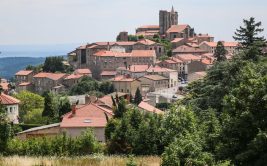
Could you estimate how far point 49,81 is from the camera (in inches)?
4668

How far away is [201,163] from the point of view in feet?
43.9

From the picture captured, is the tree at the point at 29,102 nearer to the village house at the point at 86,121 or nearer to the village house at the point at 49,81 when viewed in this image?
the village house at the point at 49,81

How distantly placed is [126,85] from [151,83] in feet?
16.4

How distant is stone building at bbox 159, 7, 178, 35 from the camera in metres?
163

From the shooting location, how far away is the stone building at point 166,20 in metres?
163

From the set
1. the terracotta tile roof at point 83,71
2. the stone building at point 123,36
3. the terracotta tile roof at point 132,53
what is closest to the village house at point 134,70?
the terracotta tile roof at point 132,53

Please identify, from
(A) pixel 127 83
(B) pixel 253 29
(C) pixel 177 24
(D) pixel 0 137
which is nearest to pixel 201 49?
(C) pixel 177 24

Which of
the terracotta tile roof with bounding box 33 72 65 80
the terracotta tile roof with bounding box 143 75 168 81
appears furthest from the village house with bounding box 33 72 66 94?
the terracotta tile roof with bounding box 143 75 168 81

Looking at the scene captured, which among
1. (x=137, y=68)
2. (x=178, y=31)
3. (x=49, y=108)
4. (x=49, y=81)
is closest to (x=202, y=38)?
(x=178, y=31)

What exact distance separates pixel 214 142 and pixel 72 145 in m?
10.9

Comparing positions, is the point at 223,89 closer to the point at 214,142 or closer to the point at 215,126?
the point at 215,126

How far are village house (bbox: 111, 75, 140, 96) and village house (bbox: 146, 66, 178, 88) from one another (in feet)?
25.2

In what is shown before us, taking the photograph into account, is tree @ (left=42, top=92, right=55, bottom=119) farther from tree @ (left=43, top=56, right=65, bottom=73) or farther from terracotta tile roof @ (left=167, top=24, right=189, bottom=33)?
terracotta tile roof @ (left=167, top=24, right=189, bottom=33)

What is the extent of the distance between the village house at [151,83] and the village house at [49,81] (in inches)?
856
